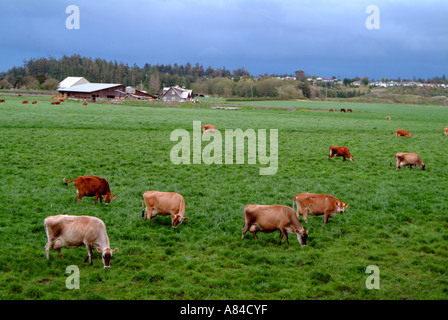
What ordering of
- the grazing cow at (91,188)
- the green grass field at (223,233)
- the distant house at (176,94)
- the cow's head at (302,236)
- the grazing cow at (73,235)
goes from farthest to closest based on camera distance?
the distant house at (176,94) < the grazing cow at (91,188) < the cow's head at (302,236) < the grazing cow at (73,235) < the green grass field at (223,233)

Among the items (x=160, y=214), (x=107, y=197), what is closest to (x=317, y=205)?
(x=160, y=214)

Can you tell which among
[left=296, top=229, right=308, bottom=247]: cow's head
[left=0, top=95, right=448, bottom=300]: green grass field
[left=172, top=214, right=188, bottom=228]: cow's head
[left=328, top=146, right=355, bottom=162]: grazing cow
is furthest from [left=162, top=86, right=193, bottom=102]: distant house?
[left=296, top=229, right=308, bottom=247]: cow's head

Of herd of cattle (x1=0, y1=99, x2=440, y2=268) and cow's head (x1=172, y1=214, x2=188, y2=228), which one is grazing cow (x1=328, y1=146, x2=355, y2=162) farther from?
cow's head (x1=172, y1=214, x2=188, y2=228)

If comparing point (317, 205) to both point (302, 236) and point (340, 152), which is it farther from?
point (340, 152)

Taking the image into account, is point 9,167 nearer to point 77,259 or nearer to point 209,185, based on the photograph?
point 209,185

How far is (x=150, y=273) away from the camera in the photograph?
8.43 metres

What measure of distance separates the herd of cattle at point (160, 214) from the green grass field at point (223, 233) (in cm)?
35

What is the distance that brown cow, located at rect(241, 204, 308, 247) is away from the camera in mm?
10180

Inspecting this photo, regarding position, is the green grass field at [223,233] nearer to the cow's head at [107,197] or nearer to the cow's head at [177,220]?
the cow's head at [177,220]

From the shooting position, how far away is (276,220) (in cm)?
1019

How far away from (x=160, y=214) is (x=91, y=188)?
9.77 ft

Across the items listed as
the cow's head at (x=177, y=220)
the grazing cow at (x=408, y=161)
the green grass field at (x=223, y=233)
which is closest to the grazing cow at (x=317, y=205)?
the green grass field at (x=223, y=233)

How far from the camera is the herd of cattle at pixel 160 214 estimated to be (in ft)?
28.8
